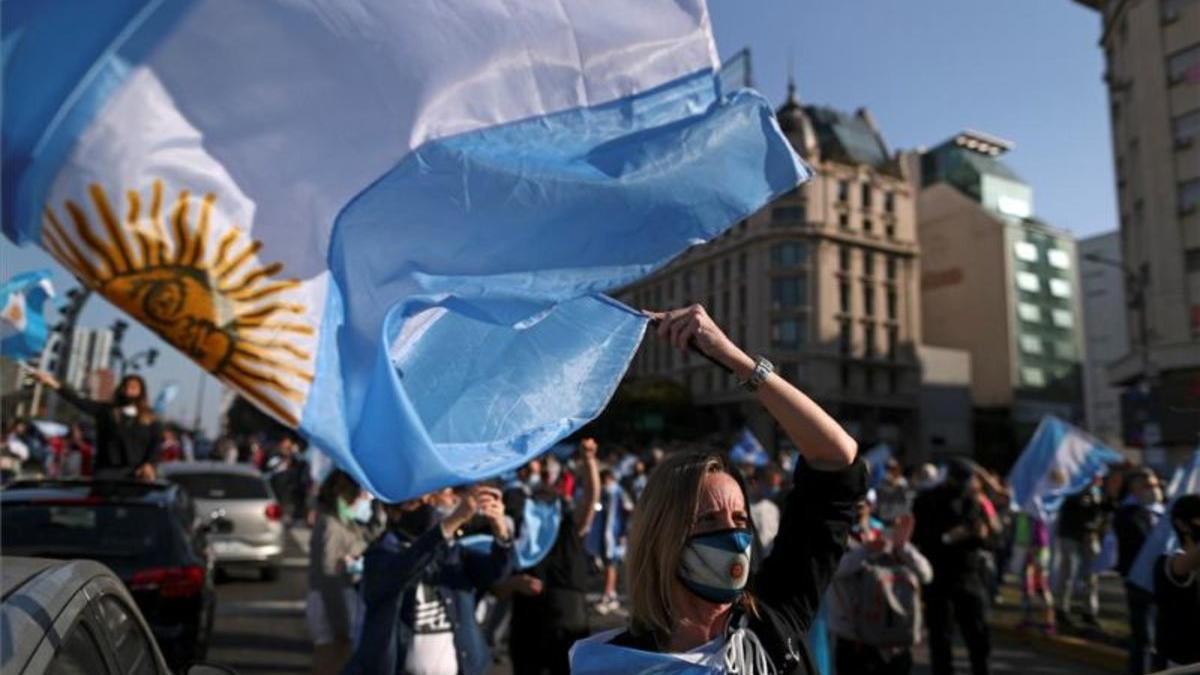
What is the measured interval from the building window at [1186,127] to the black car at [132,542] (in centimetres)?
3669

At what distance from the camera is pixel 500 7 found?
287 cm

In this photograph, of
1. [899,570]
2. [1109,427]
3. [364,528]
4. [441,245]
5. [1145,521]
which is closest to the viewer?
[441,245]

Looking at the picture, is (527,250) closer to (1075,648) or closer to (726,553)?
(726,553)

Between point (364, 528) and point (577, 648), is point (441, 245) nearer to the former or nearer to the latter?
point (577, 648)

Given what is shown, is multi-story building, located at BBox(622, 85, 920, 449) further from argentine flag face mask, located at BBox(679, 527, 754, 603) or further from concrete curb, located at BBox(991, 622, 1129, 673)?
argentine flag face mask, located at BBox(679, 527, 754, 603)

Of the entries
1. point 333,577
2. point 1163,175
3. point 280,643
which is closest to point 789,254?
point 1163,175

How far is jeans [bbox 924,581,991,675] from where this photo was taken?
699 cm

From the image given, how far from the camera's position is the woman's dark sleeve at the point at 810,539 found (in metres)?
2.24

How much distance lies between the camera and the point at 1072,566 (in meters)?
11.2

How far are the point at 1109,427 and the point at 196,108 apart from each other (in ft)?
267

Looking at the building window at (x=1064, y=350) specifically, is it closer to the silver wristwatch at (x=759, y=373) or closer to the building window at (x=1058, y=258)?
the building window at (x=1058, y=258)

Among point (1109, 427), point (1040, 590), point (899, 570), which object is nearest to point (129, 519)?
point (899, 570)

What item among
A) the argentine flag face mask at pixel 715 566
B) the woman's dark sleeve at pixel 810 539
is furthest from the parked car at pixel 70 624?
the woman's dark sleeve at pixel 810 539

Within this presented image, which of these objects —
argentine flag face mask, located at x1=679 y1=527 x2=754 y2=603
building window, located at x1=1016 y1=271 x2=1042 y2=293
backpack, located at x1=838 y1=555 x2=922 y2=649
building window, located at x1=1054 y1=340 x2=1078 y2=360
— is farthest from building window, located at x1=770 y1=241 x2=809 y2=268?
argentine flag face mask, located at x1=679 y1=527 x2=754 y2=603
